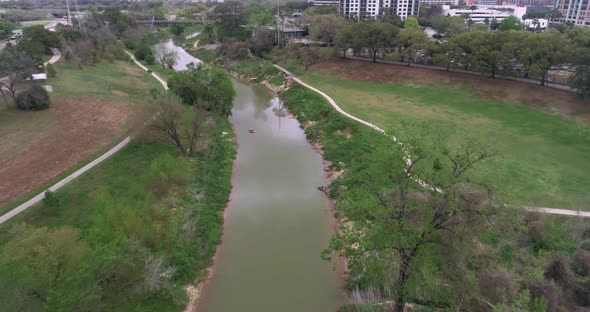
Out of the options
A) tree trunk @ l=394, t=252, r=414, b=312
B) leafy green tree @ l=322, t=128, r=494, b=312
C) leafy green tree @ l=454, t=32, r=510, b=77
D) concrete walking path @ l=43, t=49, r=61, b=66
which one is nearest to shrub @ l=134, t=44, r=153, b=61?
concrete walking path @ l=43, t=49, r=61, b=66

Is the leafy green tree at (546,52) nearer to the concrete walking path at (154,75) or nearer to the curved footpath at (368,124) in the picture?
the curved footpath at (368,124)

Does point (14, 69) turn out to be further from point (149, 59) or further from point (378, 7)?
point (378, 7)

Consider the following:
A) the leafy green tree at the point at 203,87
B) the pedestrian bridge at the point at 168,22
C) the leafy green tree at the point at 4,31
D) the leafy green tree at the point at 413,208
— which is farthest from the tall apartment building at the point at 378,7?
the leafy green tree at the point at 413,208

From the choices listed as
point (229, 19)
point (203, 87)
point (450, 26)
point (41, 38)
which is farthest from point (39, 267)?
point (450, 26)

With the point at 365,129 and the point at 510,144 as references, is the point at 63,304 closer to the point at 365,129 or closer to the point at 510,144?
the point at 365,129

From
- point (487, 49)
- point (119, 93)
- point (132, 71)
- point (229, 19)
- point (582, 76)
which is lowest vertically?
point (119, 93)
